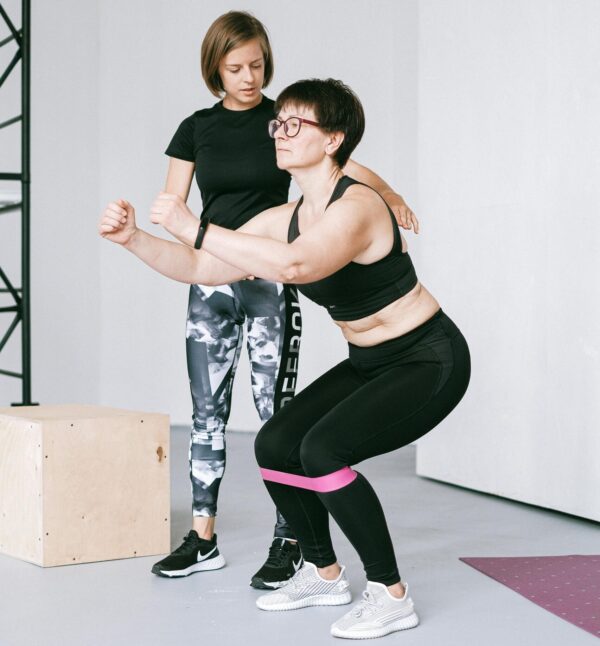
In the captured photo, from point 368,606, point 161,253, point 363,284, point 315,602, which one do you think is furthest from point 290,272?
point 315,602

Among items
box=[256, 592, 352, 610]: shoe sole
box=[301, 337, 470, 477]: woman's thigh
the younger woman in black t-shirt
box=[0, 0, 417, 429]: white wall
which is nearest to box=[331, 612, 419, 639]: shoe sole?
box=[256, 592, 352, 610]: shoe sole

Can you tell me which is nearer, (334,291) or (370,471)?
(334,291)

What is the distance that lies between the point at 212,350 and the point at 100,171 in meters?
3.98

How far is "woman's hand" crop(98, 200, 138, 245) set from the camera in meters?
2.18

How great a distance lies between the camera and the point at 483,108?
4.18 m

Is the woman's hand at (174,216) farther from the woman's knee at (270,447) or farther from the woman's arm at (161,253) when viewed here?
the woman's knee at (270,447)

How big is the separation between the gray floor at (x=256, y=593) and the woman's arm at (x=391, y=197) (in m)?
0.93

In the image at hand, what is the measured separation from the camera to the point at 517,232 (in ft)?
13.0

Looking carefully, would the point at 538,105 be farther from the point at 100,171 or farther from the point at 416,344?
the point at 100,171

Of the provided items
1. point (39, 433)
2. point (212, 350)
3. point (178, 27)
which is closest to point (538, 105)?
point (212, 350)

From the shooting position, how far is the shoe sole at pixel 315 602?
8.21 ft

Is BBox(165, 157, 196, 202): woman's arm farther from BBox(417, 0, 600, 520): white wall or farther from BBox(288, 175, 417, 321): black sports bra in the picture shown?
BBox(417, 0, 600, 520): white wall

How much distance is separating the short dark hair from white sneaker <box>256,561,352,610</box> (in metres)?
1.00

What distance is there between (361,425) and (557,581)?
86cm
